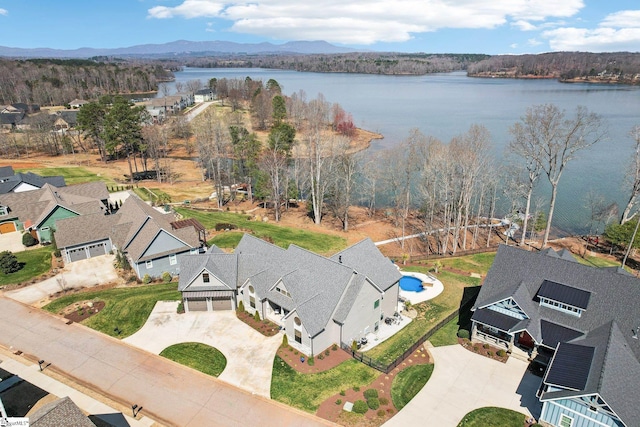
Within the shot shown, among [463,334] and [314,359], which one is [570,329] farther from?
Result: [314,359]

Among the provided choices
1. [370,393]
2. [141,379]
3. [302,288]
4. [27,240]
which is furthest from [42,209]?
[370,393]

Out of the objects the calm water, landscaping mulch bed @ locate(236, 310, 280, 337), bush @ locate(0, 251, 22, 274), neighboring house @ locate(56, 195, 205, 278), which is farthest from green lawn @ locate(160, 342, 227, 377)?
the calm water

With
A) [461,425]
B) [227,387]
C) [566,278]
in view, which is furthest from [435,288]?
[227,387]

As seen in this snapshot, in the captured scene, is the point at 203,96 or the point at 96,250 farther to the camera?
the point at 203,96

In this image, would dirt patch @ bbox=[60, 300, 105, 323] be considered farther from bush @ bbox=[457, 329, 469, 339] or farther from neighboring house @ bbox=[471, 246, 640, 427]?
neighboring house @ bbox=[471, 246, 640, 427]

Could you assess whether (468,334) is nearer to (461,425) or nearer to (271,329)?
(461,425)
